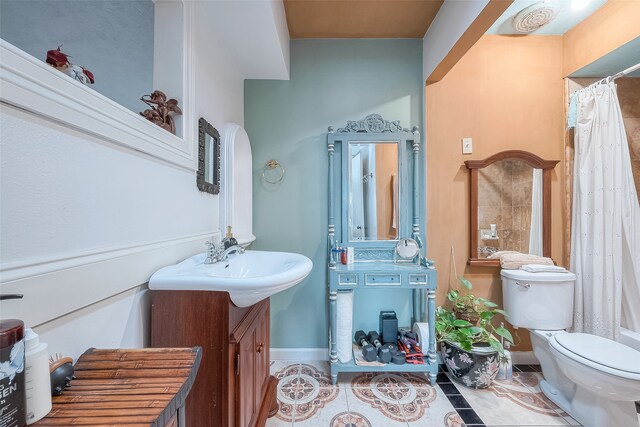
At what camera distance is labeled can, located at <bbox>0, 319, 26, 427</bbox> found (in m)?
0.35

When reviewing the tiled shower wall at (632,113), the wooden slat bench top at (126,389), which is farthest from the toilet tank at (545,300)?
the wooden slat bench top at (126,389)

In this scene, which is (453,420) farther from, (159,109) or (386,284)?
(159,109)

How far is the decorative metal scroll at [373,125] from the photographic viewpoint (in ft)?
6.29

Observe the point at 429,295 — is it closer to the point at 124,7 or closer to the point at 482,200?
the point at 482,200

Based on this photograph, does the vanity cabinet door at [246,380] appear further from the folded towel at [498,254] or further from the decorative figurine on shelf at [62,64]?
the folded towel at [498,254]

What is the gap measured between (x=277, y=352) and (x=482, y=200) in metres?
1.96

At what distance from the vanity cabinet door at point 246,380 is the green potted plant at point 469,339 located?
1306mm

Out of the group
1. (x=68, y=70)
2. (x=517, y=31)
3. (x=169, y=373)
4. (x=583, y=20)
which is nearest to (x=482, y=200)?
(x=517, y=31)

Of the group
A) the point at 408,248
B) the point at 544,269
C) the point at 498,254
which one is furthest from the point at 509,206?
the point at 408,248

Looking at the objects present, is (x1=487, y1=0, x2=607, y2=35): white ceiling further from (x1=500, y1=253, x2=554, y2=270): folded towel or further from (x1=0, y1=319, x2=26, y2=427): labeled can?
(x1=0, y1=319, x2=26, y2=427): labeled can

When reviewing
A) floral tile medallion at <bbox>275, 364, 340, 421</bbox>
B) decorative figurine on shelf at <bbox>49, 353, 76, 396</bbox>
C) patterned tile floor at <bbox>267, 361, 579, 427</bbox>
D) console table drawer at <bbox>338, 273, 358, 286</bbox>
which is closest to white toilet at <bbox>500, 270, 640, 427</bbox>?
patterned tile floor at <bbox>267, 361, 579, 427</bbox>

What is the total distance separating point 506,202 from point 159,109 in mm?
2271

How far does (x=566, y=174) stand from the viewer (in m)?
1.91

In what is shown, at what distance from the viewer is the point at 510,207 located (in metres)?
1.92
